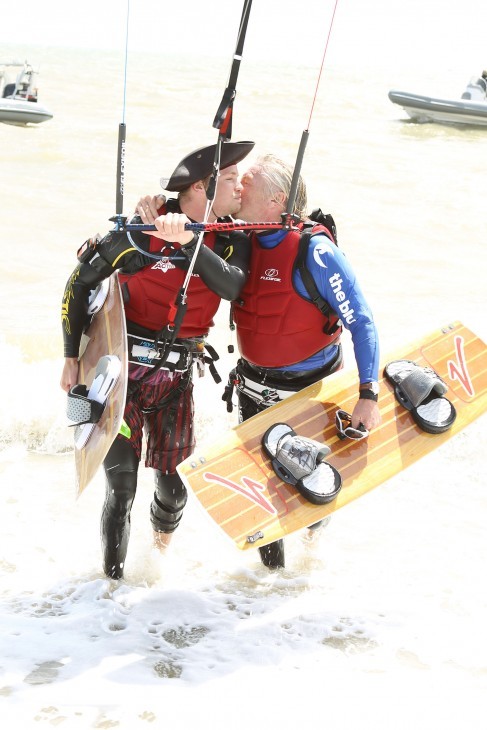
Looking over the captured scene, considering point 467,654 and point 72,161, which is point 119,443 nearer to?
point 467,654

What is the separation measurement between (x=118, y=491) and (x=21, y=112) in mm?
16215

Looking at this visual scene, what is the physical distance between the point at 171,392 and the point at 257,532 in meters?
0.72

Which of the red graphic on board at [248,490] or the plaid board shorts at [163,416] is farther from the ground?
the plaid board shorts at [163,416]

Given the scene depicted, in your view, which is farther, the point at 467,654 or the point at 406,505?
the point at 406,505

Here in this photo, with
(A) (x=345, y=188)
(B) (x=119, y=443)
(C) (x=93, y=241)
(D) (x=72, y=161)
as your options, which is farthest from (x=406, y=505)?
(D) (x=72, y=161)

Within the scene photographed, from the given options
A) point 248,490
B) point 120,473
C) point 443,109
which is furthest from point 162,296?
point 443,109

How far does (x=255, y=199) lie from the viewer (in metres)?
3.63

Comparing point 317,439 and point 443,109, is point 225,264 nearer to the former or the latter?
point 317,439

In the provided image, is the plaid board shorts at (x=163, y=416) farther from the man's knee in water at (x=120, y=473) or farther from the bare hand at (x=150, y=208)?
the bare hand at (x=150, y=208)

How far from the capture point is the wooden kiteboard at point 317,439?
11.8 feet

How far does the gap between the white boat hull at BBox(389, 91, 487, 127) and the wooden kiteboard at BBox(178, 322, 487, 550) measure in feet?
64.7

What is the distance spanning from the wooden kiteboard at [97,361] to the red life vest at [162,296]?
0.26ft

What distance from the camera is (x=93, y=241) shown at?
3572mm

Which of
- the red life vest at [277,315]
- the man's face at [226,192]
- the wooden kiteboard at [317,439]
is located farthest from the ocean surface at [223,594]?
the red life vest at [277,315]
